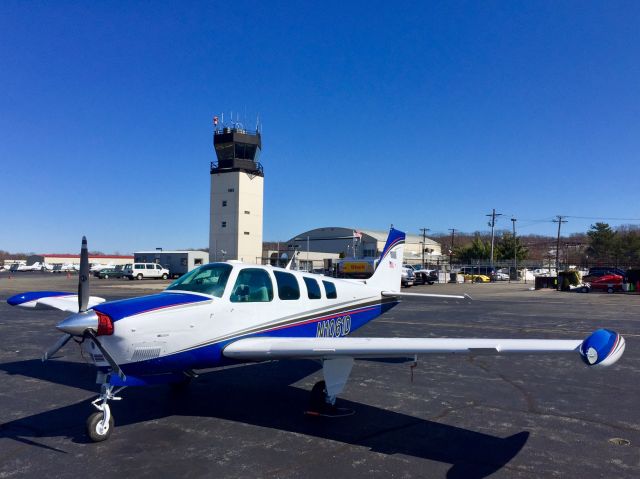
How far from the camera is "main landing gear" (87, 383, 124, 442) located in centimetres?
519

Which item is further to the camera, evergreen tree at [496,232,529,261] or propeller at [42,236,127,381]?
evergreen tree at [496,232,529,261]

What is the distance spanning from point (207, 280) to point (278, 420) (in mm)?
2061

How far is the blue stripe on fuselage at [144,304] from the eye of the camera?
5.20 m

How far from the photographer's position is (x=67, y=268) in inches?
3376

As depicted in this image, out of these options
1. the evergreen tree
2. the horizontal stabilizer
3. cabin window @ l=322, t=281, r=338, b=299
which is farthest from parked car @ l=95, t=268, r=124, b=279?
the evergreen tree

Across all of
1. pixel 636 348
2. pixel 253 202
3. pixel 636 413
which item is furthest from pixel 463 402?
pixel 253 202

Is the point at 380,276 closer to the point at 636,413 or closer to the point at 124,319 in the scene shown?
the point at 636,413

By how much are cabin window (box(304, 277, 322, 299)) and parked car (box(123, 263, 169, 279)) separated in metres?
48.1

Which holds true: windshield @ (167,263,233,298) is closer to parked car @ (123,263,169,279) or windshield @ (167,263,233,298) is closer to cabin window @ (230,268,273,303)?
cabin window @ (230,268,273,303)

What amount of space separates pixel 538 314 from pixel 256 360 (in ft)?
56.6

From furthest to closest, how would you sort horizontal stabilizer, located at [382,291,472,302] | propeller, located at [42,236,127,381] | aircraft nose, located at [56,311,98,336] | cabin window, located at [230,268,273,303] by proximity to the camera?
horizontal stabilizer, located at [382,291,472,302] < cabin window, located at [230,268,273,303] < propeller, located at [42,236,127,381] < aircraft nose, located at [56,311,98,336]

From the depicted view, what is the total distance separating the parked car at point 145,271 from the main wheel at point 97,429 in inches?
1948

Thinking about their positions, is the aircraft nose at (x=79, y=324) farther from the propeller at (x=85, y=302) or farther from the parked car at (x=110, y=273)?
the parked car at (x=110, y=273)

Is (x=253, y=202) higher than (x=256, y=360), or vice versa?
(x=253, y=202)
